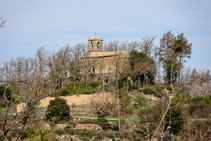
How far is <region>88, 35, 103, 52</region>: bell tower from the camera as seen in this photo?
167ft

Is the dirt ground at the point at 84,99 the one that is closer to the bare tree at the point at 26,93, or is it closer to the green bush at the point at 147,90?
the green bush at the point at 147,90

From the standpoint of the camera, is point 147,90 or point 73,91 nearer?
point 147,90

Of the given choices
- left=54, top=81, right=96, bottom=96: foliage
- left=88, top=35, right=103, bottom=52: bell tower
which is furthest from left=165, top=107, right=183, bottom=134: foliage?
left=88, top=35, right=103, bottom=52: bell tower

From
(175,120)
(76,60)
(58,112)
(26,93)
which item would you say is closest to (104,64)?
(76,60)

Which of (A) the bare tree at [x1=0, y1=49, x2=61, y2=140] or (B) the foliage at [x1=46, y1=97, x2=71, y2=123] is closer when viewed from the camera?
(A) the bare tree at [x1=0, y1=49, x2=61, y2=140]

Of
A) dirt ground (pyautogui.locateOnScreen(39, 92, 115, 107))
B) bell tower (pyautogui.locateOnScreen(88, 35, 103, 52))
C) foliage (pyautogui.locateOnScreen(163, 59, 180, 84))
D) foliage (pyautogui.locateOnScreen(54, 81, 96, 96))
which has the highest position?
bell tower (pyautogui.locateOnScreen(88, 35, 103, 52))

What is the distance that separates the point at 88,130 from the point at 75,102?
1118cm

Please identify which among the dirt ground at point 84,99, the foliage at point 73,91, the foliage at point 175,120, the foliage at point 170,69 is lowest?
the foliage at point 175,120

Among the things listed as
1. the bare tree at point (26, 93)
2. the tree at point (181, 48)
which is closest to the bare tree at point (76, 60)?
the tree at point (181, 48)

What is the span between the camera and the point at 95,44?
5106 centimetres

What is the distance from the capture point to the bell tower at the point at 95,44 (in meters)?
51.0

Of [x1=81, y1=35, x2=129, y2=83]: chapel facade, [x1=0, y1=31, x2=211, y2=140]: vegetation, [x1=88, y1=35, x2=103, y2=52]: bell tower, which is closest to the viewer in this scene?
[x1=0, y1=31, x2=211, y2=140]: vegetation

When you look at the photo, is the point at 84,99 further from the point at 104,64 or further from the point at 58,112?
the point at 104,64

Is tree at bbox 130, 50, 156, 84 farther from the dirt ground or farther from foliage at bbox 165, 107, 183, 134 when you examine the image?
foliage at bbox 165, 107, 183, 134
